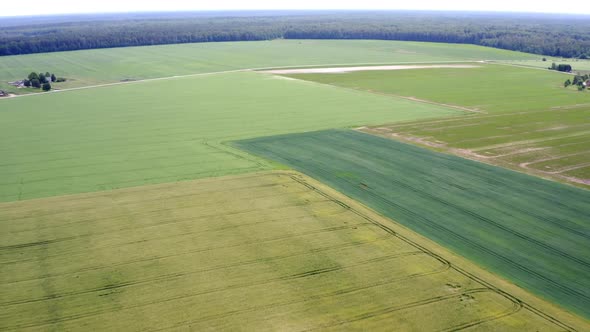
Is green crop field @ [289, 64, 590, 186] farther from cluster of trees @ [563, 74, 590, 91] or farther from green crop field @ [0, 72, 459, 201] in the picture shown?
green crop field @ [0, 72, 459, 201]

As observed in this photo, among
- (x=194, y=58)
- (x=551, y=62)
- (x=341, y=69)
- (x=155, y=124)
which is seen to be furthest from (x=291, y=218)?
(x=551, y=62)

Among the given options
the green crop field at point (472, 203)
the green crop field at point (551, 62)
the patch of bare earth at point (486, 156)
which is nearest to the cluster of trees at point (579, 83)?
the green crop field at point (551, 62)

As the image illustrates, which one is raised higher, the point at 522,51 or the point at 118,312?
the point at 522,51

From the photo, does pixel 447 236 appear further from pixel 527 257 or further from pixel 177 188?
pixel 177 188

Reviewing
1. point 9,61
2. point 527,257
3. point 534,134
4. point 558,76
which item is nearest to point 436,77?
point 558,76

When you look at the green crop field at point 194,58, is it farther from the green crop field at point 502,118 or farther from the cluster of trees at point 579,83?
the cluster of trees at point 579,83

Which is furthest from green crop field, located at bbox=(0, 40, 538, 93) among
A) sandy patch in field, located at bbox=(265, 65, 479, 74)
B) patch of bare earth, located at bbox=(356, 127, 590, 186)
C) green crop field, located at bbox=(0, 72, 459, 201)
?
patch of bare earth, located at bbox=(356, 127, 590, 186)
